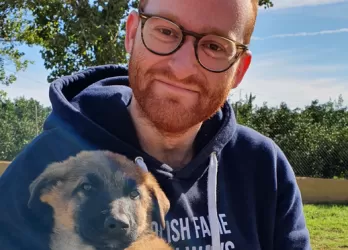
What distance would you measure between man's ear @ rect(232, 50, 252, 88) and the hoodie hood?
0.52ft

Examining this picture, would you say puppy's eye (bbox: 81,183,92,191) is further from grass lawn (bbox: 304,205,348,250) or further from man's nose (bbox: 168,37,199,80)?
grass lawn (bbox: 304,205,348,250)

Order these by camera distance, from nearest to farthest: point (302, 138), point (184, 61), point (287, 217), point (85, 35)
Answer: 1. point (184, 61)
2. point (287, 217)
3. point (85, 35)
4. point (302, 138)

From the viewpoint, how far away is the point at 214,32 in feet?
4.90

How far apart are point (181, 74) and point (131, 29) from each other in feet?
0.90

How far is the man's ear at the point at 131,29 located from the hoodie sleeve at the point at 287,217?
25.2 inches

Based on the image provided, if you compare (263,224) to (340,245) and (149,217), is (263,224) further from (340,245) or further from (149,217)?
(340,245)

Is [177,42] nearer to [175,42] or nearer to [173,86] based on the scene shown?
[175,42]

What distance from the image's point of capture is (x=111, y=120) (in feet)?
5.27

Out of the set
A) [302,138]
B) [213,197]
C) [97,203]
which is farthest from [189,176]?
[302,138]

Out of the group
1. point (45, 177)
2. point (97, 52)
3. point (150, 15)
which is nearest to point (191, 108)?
point (150, 15)

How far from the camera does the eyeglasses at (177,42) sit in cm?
146

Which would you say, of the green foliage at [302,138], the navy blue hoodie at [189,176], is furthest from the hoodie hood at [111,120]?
the green foliage at [302,138]

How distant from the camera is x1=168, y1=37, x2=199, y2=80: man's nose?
144 cm

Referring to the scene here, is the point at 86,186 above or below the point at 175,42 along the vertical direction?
below
